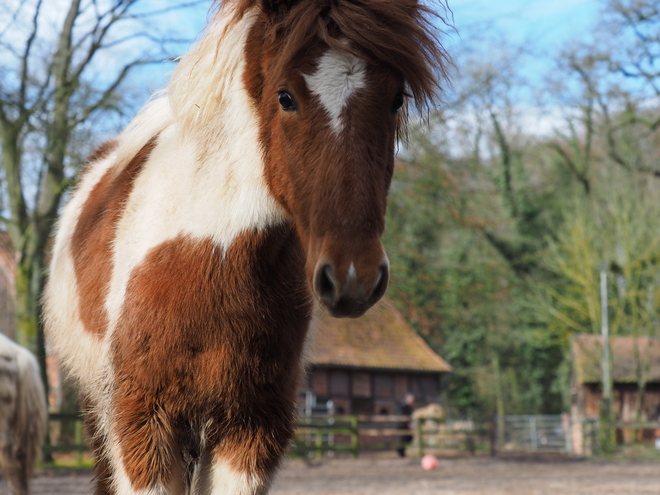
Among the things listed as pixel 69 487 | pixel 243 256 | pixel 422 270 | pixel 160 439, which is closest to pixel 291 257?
pixel 243 256

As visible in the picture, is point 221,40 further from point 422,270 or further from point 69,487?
point 422,270

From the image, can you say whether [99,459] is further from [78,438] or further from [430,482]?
[78,438]

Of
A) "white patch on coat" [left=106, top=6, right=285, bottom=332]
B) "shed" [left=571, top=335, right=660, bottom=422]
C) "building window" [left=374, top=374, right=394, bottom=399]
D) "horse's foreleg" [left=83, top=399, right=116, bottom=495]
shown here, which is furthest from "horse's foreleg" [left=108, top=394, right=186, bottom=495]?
"shed" [left=571, top=335, right=660, bottom=422]

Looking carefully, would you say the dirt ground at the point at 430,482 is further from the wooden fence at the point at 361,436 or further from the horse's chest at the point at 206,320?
the horse's chest at the point at 206,320

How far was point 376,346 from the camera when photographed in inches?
1196

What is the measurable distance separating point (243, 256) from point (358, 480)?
12.2 m

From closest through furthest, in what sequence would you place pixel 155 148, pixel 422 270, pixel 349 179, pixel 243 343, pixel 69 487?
pixel 349 179
pixel 243 343
pixel 155 148
pixel 69 487
pixel 422 270

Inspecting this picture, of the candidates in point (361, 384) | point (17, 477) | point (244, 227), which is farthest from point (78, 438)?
point (244, 227)

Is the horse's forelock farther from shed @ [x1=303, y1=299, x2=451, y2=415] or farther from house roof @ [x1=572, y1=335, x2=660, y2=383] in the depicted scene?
house roof @ [x1=572, y1=335, x2=660, y2=383]

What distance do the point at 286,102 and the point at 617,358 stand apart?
127 ft

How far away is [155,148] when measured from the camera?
134 inches

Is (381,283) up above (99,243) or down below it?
below

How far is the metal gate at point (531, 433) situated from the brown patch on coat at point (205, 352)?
34.3m

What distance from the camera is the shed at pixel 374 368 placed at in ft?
94.1
